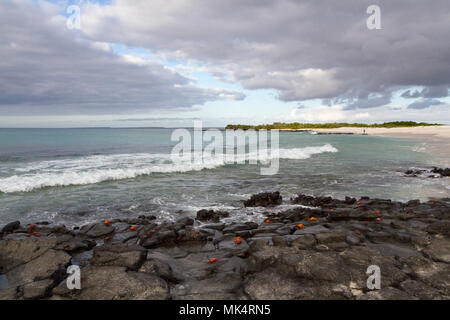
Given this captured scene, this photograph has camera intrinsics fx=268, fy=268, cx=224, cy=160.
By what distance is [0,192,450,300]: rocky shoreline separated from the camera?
4934 mm

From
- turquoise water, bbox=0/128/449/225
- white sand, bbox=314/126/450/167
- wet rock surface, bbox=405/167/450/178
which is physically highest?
white sand, bbox=314/126/450/167

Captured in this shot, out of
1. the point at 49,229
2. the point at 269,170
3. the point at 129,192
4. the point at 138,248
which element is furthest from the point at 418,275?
the point at 269,170

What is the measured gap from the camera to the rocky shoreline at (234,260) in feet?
16.2

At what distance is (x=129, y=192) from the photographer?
50.3 feet

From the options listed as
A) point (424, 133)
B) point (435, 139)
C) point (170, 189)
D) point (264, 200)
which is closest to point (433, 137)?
point (435, 139)

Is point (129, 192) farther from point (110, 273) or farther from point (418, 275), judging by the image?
point (418, 275)

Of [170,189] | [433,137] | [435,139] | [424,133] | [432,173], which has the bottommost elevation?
[170,189]

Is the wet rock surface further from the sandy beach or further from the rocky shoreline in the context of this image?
the rocky shoreline

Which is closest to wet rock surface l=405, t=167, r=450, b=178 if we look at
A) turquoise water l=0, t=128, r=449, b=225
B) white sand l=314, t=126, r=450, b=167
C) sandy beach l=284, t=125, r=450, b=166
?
turquoise water l=0, t=128, r=449, b=225

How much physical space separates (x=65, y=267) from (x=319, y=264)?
547 centimetres

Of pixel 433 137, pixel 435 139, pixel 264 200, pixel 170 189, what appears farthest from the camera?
pixel 433 137

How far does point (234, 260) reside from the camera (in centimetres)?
646

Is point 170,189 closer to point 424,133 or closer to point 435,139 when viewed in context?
point 435,139
